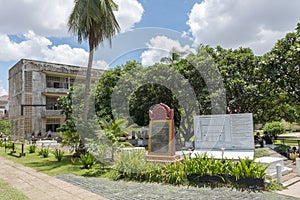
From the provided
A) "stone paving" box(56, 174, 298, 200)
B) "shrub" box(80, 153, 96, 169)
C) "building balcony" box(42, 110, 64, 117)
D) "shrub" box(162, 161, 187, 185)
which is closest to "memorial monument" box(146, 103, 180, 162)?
"shrub" box(162, 161, 187, 185)

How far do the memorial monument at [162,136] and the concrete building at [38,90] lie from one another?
20.2 meters

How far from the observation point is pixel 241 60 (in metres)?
16.5

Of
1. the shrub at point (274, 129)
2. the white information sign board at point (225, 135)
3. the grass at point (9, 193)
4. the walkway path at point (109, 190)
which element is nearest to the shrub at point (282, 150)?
the white information sign board at point (225, 135)

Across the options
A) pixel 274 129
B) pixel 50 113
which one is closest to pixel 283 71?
pixel 274 129

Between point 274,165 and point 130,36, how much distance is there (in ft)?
31.1

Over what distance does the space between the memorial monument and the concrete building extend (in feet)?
66.2

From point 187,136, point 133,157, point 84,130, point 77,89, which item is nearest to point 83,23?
point 84,130

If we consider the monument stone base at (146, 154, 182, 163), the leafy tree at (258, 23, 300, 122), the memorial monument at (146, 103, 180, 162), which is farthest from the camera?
the leafy tree at (258, 23, 300, 122)

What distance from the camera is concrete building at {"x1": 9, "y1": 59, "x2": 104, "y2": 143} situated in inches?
1271

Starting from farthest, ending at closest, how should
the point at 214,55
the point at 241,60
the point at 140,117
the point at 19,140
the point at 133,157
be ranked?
the point at 19,140, the point at 140,117, the point at 214,55, the point at 241,60, the point at 133,157

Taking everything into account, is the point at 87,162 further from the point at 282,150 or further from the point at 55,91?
the point at 55,91

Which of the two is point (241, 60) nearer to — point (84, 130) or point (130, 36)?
point (130, 36)

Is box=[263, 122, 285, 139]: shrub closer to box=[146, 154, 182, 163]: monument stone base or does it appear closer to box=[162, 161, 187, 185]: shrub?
box=[146, 154, 182, 163]: monument stone base

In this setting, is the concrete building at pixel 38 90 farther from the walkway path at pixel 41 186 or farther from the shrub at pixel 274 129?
the walkway path at pixel 41 186
